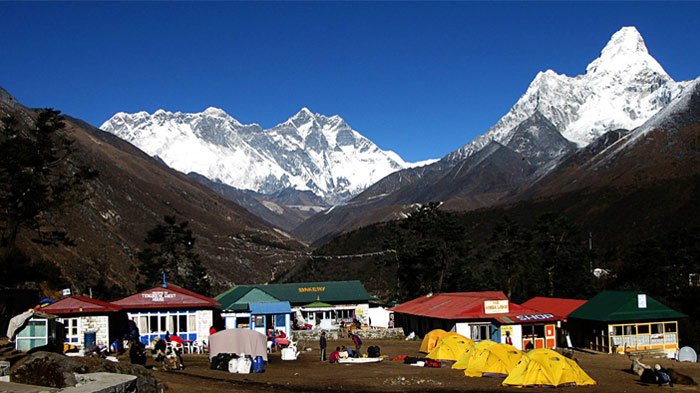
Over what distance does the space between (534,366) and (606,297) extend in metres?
20.1

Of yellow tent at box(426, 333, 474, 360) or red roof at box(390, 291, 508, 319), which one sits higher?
red roof at box(390, 291, 508, 319)

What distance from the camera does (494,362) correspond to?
3253cm

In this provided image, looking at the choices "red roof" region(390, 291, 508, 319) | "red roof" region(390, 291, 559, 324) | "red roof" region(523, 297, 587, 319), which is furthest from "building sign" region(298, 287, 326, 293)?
"red roof" region(523, 297, 587, 319)

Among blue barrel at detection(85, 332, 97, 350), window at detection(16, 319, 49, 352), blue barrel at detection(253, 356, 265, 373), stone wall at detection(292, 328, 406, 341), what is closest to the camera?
window at detection(16, 319, 49, 352)

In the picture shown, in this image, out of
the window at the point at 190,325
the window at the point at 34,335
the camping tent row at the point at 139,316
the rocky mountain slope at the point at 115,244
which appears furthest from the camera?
the rocky mountain slope at the point at 115,244

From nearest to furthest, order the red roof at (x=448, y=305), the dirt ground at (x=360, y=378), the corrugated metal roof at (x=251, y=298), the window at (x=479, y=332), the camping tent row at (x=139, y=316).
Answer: the dirt ground at (x=360, y=378) < the camping tent row at (x=139, y=316) < the window at (x=479, y=332) < the red roof at (x=448, y=305) < the corrugated metal roof at (x=251, y=298)

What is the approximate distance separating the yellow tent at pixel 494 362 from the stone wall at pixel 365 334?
21572mm

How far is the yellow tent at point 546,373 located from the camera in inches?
1142

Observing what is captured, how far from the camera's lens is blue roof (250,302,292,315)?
5256 cm

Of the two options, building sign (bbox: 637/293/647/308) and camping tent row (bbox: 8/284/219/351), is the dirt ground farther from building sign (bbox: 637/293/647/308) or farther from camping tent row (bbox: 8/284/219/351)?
building sign (bbox: 637/293/647/308)

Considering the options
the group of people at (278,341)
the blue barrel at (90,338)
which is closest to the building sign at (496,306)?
the group of people at (278,341)

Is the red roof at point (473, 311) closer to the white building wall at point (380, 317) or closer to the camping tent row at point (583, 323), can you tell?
the camping tent row at point (583, 323)

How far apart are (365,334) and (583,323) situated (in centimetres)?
1522

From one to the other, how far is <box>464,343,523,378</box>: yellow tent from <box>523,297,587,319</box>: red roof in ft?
56.6
